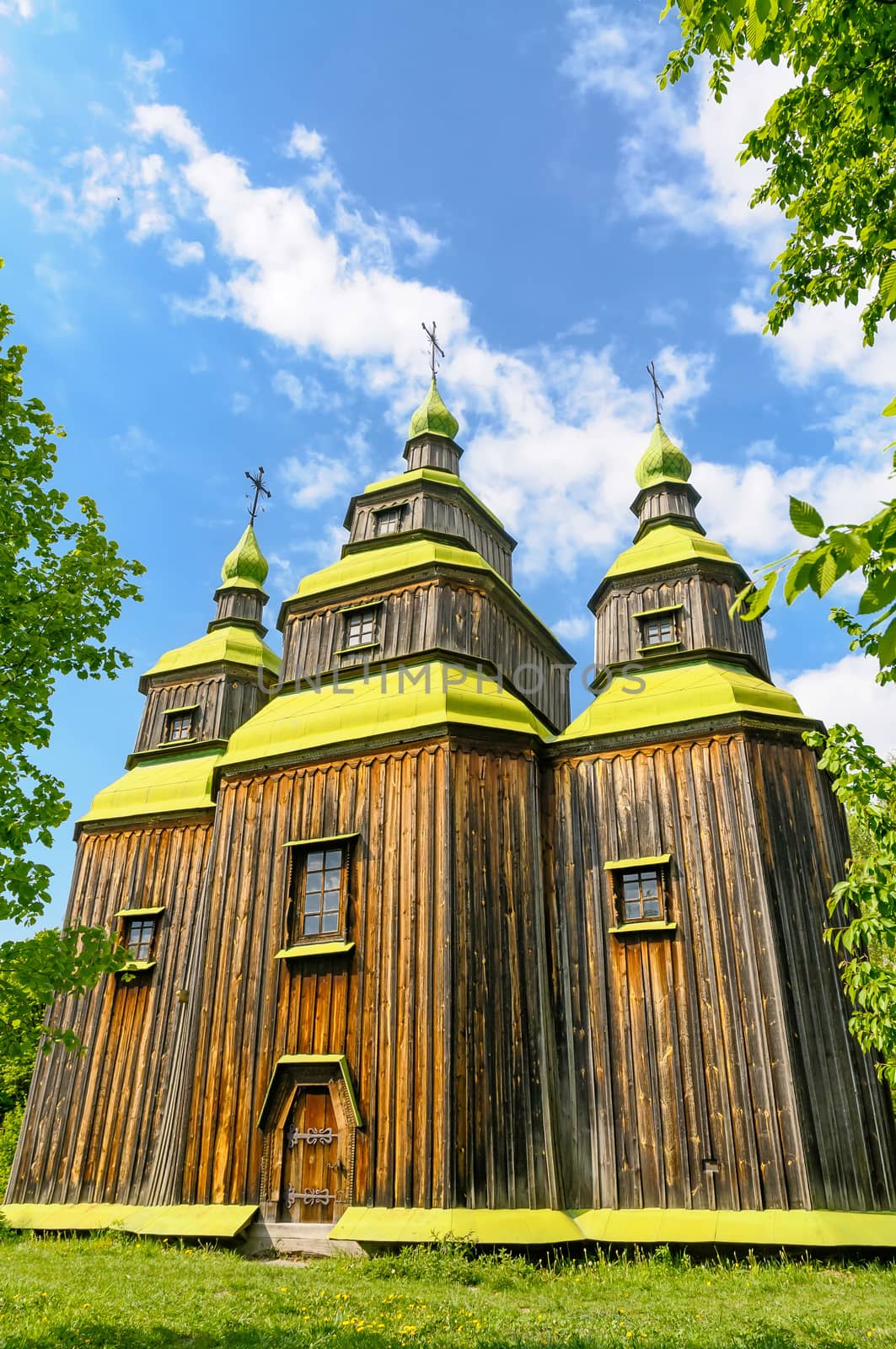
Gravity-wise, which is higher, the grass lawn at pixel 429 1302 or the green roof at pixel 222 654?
the green roof at pixel 222 654

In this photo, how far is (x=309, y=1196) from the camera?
12070 millimetres

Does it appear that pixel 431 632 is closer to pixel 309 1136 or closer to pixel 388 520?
pixel 388 520

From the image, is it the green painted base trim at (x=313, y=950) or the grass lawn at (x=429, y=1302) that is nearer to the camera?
the grass lawn at (x=429, y=1302)

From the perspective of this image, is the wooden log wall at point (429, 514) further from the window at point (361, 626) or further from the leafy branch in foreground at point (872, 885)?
the leafy branch in foreground at point (872, 885)

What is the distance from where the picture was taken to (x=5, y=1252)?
12.3 metres

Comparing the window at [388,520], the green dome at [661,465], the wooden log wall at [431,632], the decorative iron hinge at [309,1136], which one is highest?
the green dome at [661,465]

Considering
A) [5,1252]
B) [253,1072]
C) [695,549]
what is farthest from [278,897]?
[695,549]

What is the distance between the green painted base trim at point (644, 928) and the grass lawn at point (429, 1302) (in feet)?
12.6

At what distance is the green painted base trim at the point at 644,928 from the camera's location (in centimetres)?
1256

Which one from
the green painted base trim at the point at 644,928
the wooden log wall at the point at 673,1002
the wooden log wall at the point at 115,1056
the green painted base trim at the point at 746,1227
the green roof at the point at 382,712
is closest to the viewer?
the green painted base trim at the point at 746,1227

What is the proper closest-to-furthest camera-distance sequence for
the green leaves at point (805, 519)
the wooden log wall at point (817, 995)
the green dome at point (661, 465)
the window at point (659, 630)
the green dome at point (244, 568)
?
the green leaves at point (805, 519) < the wooden log wall at point (817, 995) < the window at point (659, 630) < the green dome at point (661, 465) < the green dome at point (244, 568)

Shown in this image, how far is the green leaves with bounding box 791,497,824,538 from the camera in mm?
2572

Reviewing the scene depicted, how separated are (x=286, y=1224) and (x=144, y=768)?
1066 cm

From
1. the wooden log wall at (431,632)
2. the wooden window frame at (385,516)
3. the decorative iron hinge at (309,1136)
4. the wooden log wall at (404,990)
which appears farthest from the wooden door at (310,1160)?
the wooden window frame at (385,516)
